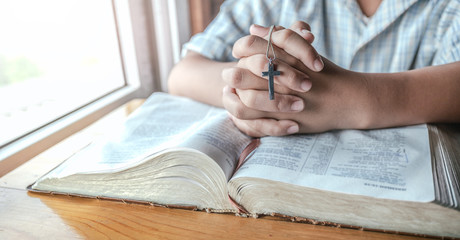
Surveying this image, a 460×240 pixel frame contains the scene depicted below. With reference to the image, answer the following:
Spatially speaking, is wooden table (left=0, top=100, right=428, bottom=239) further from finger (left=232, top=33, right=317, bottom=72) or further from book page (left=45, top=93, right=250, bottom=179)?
finger (left=232, top=33, right=317, bottom=72)

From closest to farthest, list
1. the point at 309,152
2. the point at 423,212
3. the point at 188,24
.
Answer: the point at 423,212 → the point at 309,152 → the point at 188,24

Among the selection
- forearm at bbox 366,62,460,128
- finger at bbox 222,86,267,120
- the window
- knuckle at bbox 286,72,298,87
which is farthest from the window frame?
forearm at bbox 366,62,460,128

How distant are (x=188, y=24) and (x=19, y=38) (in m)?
0.76

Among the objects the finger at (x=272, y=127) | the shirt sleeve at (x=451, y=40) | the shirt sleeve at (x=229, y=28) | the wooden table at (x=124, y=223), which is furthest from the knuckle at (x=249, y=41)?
the shirt sleeve at (x=451, y=40)

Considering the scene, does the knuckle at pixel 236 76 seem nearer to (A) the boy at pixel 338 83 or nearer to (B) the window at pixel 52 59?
(A) the boy at pixel 338 83

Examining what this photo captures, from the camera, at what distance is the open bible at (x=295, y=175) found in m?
0.33

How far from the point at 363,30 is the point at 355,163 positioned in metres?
0.51

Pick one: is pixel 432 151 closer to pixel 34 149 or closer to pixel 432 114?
pixel 432 114

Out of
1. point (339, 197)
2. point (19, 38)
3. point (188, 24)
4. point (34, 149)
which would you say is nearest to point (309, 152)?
point (339, 197)

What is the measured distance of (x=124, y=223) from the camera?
37cm

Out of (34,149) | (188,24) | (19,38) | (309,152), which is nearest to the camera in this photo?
(309,152)

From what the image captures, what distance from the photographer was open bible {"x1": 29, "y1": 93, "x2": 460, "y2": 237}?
0.33m

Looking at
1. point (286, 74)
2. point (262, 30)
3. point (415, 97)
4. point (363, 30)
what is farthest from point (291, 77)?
point (363, 30)

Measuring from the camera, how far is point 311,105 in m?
0.49
